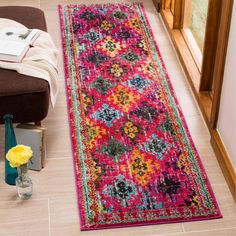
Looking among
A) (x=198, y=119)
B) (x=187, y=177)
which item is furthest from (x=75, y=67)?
(x=187, y=177)

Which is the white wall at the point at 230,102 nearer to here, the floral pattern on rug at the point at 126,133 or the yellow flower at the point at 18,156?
the floral pattern on rug at the point at 126,133

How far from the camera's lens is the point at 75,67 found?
3758 millimetres

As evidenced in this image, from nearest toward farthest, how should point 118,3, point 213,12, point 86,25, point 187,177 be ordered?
point 187,177 → point 213,12 → point 86,25 → point 118,3

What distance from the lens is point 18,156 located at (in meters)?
2.60

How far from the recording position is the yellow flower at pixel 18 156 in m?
Answer: 2.59

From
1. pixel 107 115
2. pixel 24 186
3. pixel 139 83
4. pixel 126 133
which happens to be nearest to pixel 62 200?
pixel 24 186

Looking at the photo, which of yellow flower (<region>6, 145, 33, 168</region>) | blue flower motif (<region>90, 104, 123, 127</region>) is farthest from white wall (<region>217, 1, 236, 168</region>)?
yellow flower (<region>6, 145, 33, 168</region>)

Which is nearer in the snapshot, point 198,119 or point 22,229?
point 22,229

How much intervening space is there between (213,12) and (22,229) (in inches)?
62.3

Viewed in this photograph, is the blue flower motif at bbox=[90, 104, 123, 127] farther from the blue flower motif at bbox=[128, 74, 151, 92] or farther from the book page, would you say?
the book page

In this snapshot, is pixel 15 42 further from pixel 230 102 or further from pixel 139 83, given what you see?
pixel 230 102

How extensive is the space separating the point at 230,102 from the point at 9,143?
1.13m

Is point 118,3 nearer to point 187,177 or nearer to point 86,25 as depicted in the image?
point 86,25

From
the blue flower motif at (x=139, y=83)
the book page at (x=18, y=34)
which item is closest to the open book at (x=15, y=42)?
the book page at (x=18, y=34)
